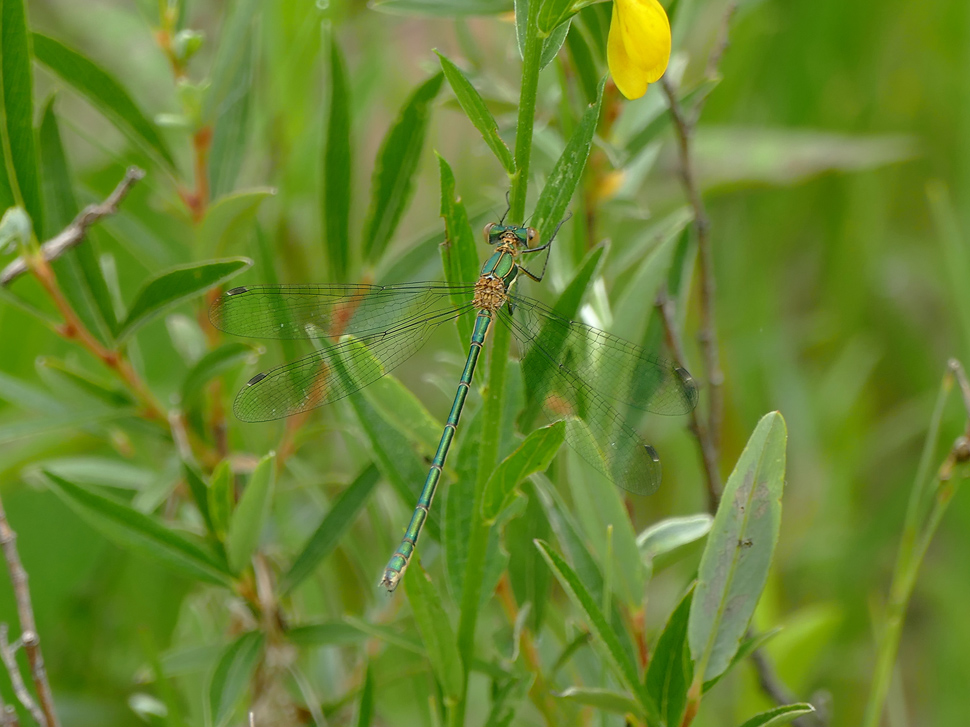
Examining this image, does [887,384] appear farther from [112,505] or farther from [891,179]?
[112,505]

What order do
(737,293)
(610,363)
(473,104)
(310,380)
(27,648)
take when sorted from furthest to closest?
(737,293)
(310,380)
(610,363)
(27,648)
(473,104)

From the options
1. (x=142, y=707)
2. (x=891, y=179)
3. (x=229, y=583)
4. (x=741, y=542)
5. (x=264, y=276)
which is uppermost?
(x=891, y=179)

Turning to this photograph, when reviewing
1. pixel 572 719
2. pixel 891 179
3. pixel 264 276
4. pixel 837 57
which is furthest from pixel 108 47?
pixel 891 179

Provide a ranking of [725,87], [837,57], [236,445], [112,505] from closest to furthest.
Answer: [112,505]
[236,445]
[725,87]
[837,57]

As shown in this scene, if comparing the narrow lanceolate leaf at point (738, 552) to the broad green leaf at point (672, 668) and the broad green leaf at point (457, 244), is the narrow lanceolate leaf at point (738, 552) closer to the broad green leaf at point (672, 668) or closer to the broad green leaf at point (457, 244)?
the broad green leaf at point (672, 668)

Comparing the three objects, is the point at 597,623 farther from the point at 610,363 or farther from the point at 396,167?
the point at 396,167

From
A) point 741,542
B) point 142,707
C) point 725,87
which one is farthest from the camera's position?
point 725,87

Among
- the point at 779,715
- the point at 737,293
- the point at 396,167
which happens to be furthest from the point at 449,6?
the point at 737,293

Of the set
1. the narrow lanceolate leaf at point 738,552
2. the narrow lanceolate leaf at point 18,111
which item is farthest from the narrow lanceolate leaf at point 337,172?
the narrow lanceolate leaf at point 738,552
